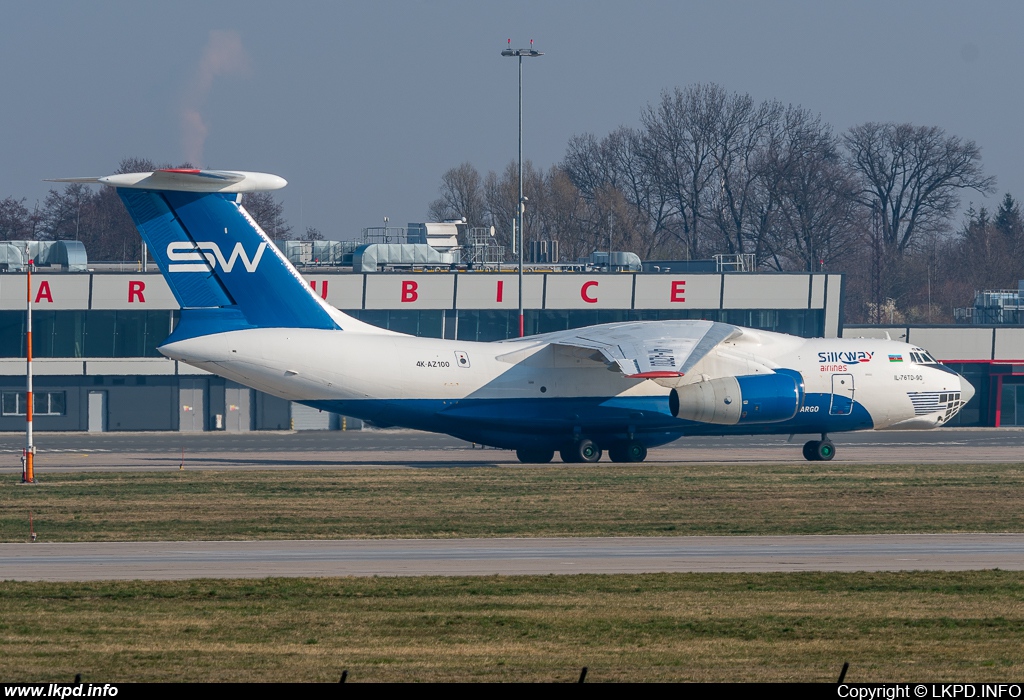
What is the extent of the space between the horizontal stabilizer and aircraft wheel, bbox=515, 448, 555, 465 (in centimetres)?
1048

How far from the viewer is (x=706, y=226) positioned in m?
90.6

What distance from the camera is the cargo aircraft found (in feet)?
100.0

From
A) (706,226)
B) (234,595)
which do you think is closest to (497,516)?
(234,595)

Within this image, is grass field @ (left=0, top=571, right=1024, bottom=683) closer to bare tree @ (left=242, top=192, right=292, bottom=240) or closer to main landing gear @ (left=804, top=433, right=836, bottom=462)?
main landing gear @ (left=804, top=433, right=836, bottom=462)

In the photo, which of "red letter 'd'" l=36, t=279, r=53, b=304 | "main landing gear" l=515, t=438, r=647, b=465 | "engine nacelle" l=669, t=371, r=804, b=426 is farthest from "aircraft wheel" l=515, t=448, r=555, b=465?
"red letter 'd'" l=36, t=279, r=53, b=304

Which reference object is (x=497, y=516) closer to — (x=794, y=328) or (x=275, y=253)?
(x=275, y=253)

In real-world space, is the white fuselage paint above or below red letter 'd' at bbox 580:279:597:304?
below

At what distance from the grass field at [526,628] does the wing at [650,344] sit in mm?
15250

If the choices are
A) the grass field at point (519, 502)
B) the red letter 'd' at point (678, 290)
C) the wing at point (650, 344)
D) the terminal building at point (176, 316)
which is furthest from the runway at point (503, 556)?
the red letter 'd' at point (678, 290)

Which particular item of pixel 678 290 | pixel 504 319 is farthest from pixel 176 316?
pixel 678 290

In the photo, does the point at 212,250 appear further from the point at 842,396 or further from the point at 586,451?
the point at 842,396

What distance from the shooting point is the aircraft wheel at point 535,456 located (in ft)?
116

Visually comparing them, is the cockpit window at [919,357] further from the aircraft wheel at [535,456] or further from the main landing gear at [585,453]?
the aircraft wheel at [535,456]

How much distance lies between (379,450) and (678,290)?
1968 cm
